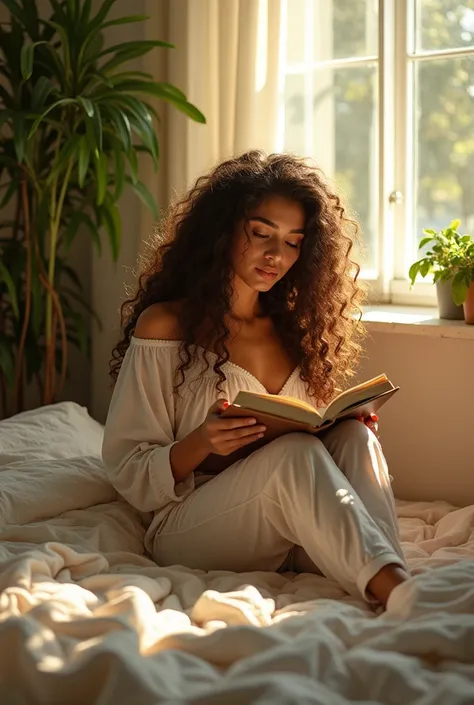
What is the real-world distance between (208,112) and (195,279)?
1.06 m

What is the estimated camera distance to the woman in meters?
1.89

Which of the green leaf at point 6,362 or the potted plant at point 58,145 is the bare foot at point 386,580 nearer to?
the potted plant at point 58,145

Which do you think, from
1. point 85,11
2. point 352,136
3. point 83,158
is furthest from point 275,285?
point 85,11

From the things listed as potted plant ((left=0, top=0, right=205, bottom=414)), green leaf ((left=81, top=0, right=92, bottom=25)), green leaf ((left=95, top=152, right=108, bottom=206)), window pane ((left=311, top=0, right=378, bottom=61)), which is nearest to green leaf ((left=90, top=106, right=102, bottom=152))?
potted plant ((left=0, top=0, right=205, bottom=414))

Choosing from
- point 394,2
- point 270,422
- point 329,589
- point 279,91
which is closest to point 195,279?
point 270,422

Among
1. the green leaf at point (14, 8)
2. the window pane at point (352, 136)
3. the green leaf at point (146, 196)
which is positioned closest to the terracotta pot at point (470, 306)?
the window pane at point (352, 136)

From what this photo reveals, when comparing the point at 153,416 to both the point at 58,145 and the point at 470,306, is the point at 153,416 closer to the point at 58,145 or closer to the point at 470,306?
the point at 470,306

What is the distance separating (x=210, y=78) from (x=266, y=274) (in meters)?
1.18

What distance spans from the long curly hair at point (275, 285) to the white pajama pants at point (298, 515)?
→ 0.98 ft

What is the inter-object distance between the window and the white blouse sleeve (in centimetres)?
114

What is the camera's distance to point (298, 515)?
1.90 meters

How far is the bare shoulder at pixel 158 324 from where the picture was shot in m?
2.21

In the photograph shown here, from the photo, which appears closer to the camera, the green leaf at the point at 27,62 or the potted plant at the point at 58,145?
the green leaf at the point at 27,62

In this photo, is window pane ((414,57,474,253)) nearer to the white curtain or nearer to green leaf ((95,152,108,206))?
the white curtain
